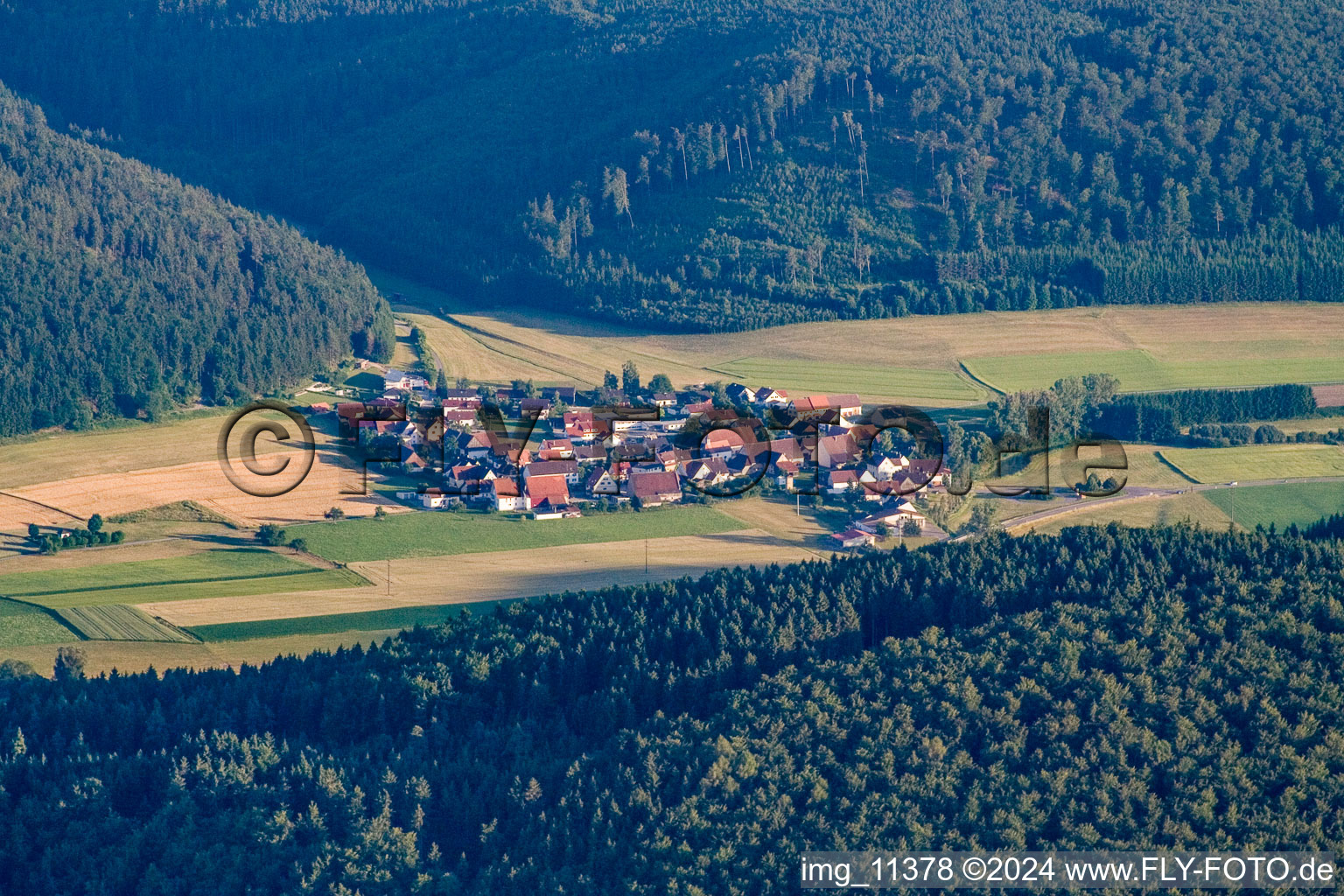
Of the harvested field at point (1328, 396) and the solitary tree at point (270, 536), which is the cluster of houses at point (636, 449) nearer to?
the solitary tree at point (270, 536)

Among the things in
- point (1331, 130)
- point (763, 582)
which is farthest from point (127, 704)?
point (1331, 130)

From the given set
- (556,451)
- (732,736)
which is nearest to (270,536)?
(556,451)

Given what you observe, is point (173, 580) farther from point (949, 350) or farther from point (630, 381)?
point (949, 350)

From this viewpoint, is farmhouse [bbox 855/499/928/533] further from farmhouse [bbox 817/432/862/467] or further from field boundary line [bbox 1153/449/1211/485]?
field boundary line [bbox 1153/449/1211/485]

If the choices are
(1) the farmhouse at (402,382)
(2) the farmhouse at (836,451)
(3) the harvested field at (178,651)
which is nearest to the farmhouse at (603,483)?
(2) the farmhouse at (836,451)

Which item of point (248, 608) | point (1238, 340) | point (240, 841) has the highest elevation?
point (1238, 340)

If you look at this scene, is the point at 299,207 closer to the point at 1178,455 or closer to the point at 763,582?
the point at 1178,455
